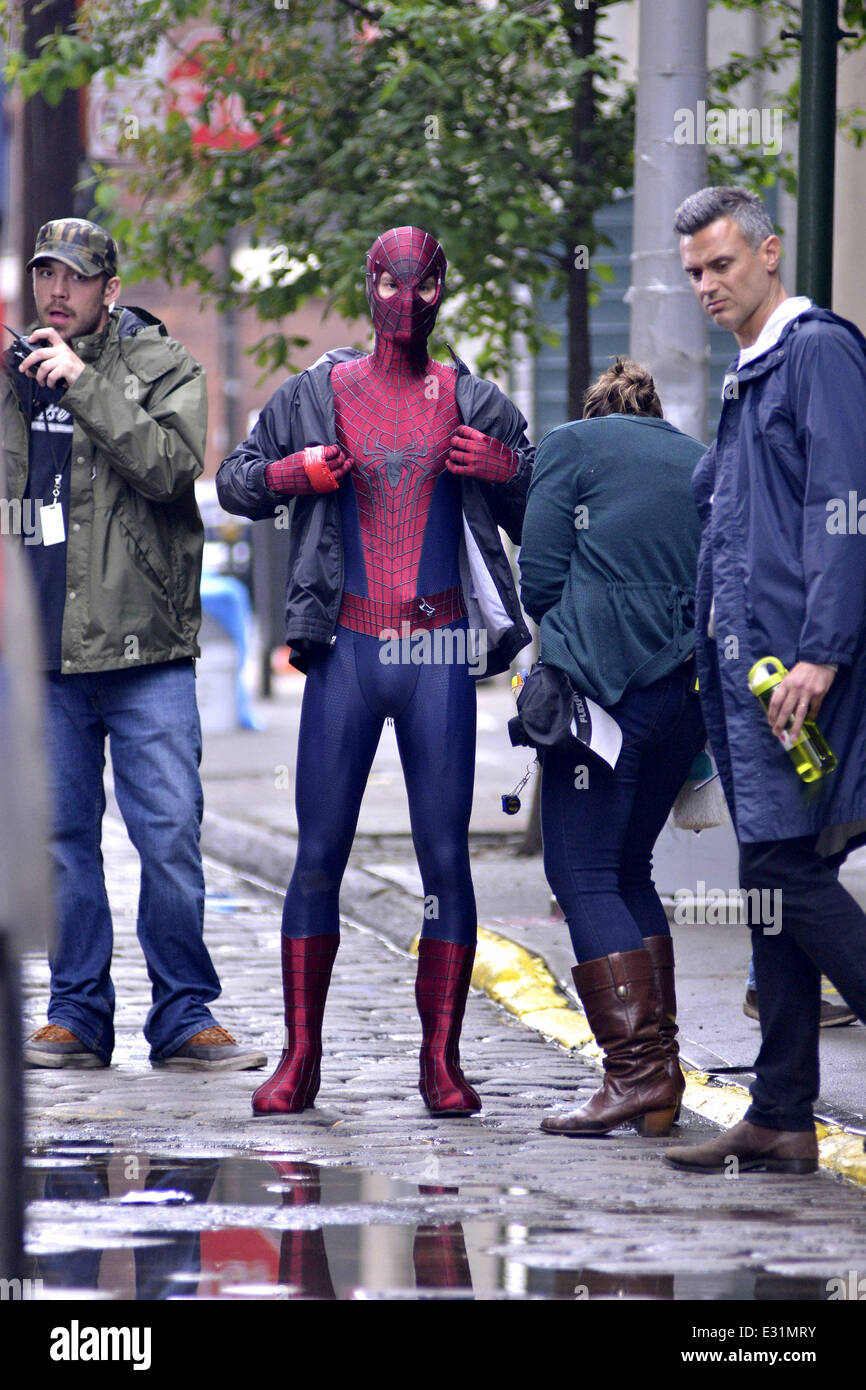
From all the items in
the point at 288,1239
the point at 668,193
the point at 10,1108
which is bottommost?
the point at 288,1239

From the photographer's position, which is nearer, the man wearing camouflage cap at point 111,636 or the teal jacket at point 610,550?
the teal jacket at point 610,550

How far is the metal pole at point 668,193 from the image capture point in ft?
24.7

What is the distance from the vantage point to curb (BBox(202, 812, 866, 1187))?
4.71 metres

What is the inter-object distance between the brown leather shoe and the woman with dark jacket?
0.39m

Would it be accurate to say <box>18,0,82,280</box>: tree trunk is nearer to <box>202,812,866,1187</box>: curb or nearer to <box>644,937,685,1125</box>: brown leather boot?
<box>202,812,866,1187</box>: curb

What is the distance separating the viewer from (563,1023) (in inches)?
244

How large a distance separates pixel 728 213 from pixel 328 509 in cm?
118

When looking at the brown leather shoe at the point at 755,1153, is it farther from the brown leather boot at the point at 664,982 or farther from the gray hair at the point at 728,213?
the gray hair at the point at 728,213

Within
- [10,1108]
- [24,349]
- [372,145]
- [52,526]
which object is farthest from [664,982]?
[372,145]

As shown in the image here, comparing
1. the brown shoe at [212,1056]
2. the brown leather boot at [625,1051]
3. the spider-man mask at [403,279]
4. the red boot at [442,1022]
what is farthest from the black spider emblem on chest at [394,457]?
the brown shoe at [212,1056]

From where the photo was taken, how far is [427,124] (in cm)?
865

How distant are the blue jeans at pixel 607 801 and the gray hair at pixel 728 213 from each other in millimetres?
1014

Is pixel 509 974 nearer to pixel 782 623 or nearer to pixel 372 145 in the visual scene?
pixel 782 623

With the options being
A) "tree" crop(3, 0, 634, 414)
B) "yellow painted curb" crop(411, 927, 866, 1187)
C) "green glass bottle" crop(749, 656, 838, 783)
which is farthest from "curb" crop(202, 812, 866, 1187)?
"tree" crop(3, 0, 634, 414)
